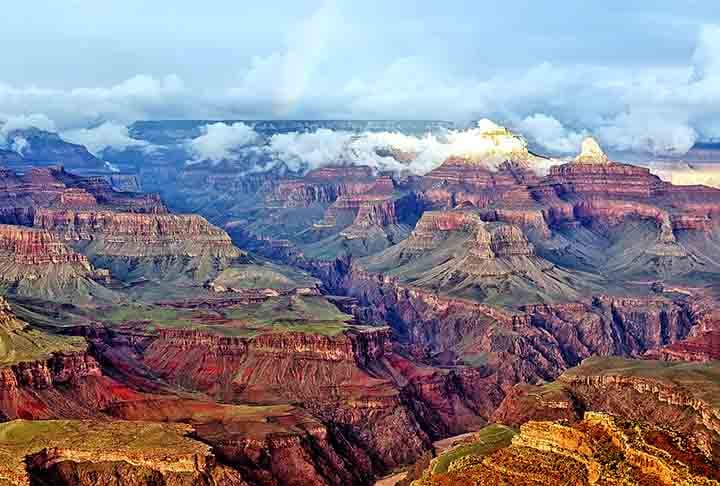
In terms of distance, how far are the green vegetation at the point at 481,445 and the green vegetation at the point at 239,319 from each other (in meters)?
46.3

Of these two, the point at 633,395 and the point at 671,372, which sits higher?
the point at 671,372

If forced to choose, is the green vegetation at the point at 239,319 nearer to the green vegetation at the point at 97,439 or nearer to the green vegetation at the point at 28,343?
the green vegetation at the point at 28,343

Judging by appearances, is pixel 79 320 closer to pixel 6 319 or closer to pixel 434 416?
pixel 6 319

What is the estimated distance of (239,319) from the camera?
187500mm

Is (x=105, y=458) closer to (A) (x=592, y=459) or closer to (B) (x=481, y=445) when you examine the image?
(B) (x=481, y=445)

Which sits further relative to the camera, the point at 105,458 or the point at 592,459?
the point at 105,458

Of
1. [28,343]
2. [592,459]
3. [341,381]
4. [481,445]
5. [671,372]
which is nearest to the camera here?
→ [592,459]

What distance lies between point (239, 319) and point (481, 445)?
2992 inches

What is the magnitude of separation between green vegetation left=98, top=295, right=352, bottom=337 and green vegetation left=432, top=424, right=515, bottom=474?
4630cm

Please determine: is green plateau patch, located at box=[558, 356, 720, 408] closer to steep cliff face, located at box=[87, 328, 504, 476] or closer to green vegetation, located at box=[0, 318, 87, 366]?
steep cliff face, located at box=[87, 328, 504, 476]

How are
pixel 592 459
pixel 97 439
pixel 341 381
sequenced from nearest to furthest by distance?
pixel 592 459 < pixel 97 439 < pixel 341 381

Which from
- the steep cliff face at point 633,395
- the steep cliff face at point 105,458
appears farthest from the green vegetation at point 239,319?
the steep cliff face at point 105,458

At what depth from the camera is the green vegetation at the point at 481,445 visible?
112250mm

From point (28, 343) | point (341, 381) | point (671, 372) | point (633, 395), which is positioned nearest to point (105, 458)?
point (28, 343)
